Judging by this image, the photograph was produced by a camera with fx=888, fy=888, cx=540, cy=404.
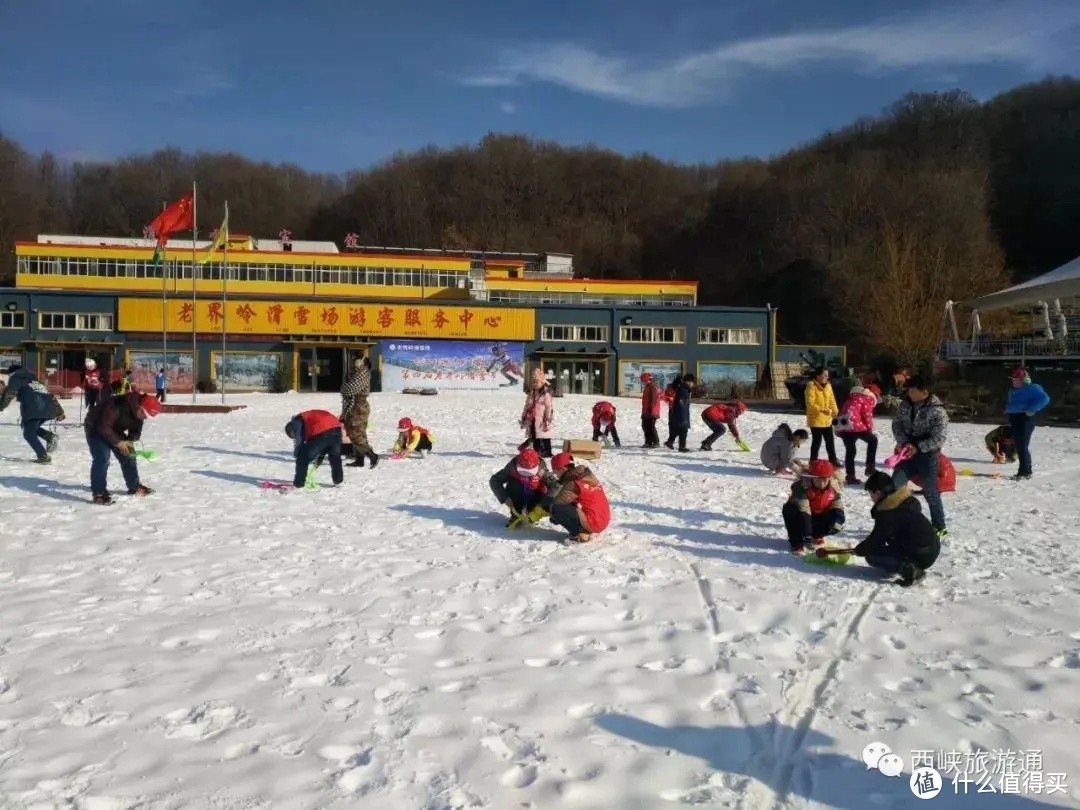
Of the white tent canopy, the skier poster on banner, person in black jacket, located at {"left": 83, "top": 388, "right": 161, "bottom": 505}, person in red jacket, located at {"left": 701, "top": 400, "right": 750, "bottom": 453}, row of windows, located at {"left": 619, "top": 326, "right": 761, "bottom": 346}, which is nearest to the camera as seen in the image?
person in black jacket, located at {"left": 83, "top": 388, "right": 161, "bottom": 505}

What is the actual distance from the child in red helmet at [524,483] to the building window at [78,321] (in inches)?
1747

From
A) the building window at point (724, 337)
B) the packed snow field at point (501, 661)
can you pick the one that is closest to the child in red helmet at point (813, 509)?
the packed snow field at point (501, 661)

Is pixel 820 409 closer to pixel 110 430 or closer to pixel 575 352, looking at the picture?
pixel 110 430

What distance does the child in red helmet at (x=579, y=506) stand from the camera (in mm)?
7961

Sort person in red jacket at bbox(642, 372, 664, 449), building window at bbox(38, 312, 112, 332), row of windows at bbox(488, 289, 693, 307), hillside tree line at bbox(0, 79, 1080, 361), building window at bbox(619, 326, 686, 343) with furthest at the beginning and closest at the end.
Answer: hillside tree line at bbox(0, 79, 1080, 361), row of windows at bbox(488, 289, 693, 307), building window at bbox(619, 326, 686, 343), building window at bbox(38, 312, 112, 332), person in red jacket at bbox(642, 372, 664, 449)

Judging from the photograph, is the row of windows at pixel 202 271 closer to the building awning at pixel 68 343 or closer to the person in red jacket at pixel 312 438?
the building awning at pixel 68 343

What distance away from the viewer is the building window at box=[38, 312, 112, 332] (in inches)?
1837

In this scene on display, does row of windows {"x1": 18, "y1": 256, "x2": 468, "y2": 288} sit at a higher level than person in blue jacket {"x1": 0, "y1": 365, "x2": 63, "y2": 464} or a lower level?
higher

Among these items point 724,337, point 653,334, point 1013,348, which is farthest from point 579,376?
point 1013,348

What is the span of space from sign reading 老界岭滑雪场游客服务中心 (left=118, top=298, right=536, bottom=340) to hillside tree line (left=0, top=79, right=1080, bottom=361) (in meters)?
21.4

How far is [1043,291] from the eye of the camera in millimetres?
35625

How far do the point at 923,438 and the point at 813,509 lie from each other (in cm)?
134

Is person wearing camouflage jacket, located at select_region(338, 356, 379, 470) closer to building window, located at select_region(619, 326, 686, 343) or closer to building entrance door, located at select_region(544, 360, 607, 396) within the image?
building entrance door, located at select_region(544, 360, 607, 396)

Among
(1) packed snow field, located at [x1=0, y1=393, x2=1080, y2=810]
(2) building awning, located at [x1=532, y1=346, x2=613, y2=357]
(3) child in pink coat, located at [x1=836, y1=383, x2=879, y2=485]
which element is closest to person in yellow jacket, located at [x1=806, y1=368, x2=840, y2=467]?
(3) child in pink coat, located at [x1=836, y1=383, x2=879, y2=485]
